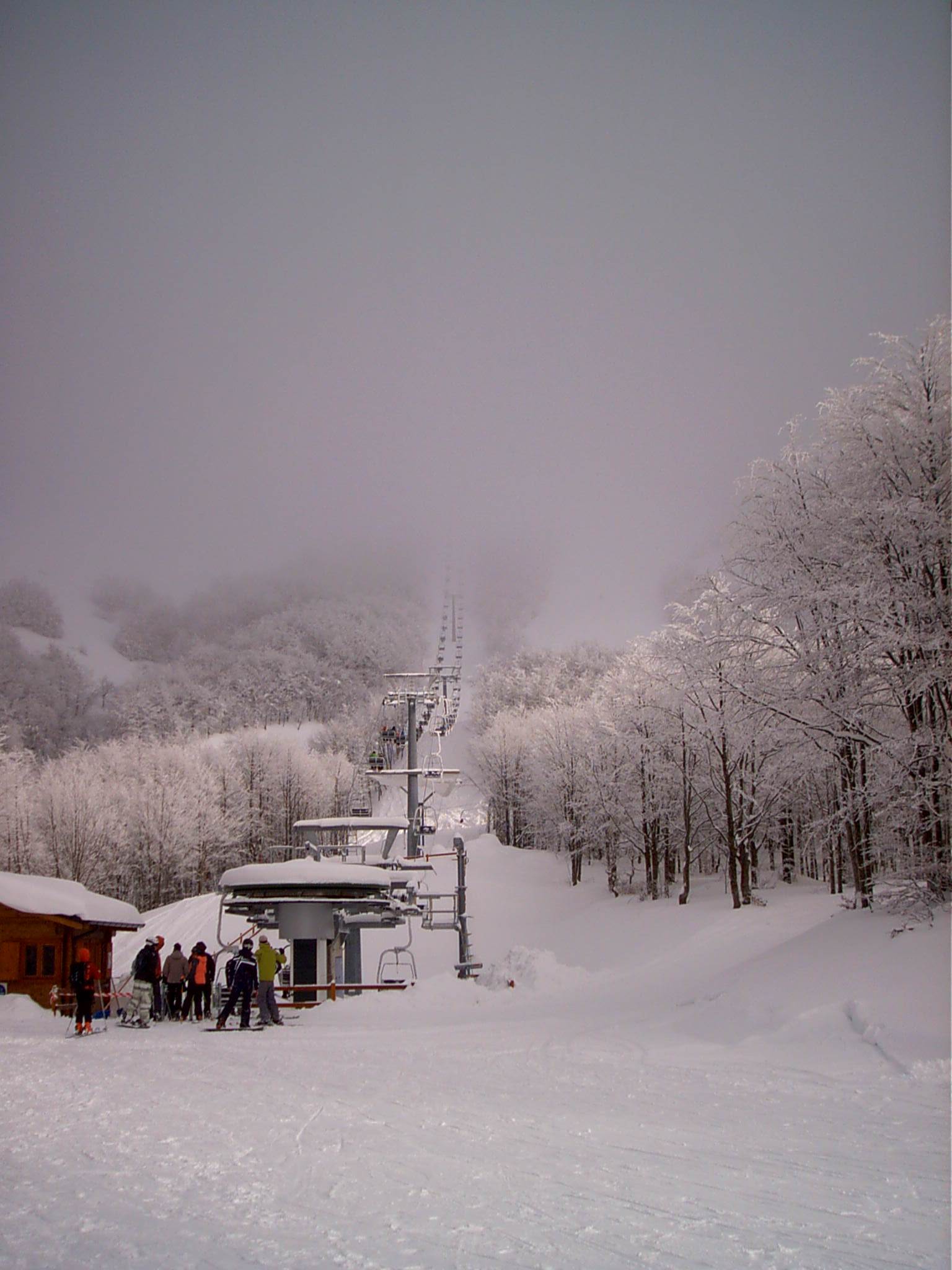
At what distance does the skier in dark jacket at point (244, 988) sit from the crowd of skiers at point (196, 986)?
1 cm

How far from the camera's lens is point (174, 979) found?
61.5ft

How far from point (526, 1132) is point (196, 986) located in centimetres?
1215

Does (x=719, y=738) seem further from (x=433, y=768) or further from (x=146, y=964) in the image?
(x=146, y=964)

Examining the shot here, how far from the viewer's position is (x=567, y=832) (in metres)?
61.3

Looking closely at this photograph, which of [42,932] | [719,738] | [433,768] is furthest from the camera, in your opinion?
[433,768]

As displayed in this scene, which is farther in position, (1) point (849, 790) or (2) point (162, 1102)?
(1) point (849, 790)

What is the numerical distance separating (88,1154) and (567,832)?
5528 centimetres

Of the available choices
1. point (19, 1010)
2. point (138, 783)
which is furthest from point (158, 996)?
point (138, 783)

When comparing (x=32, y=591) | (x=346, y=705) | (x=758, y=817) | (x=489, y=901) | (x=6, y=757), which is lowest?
(x=489, y=901)

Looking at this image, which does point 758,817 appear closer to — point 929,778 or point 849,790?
point 849,790

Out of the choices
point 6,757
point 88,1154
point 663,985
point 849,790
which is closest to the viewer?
point 88,1154

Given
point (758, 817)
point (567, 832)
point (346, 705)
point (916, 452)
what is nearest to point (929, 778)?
point (916, 452)

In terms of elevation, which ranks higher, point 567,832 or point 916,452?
point 916,452

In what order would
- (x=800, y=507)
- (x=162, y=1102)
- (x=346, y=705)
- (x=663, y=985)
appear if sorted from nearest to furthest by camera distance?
(x=162, y=1102) < (x=800, y=507) < (x=663, y=985) < (x=346, y=705)
